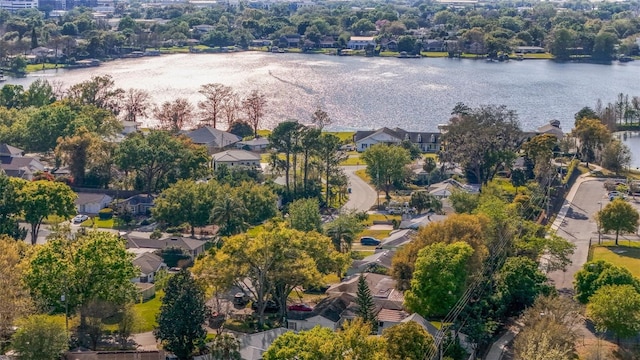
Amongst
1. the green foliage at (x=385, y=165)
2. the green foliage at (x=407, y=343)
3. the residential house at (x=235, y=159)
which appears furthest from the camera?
the residential house at (x=235, y=159)

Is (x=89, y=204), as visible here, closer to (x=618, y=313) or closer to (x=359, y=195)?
(x=359, y=195)

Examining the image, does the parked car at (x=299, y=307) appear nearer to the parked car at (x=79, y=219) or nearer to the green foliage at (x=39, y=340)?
the green foliage at (x=39, y=340)

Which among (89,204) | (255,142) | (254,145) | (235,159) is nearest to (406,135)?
(255,142)

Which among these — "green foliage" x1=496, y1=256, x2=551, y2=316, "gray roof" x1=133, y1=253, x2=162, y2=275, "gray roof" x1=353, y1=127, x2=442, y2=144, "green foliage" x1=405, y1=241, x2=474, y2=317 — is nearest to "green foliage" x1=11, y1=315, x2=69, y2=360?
"gray roof" x1=133, y1=253, x2=162, y2=275

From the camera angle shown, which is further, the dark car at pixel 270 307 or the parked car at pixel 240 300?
the parked car at pixel 240 300

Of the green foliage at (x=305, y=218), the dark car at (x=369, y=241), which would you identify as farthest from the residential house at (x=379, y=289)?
the dark car at (x=369, y=241)

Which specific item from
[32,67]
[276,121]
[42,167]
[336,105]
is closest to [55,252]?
[42,167]

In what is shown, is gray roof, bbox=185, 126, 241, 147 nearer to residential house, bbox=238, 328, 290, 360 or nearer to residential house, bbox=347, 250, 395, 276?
residential house, bbox=347, 250, 395, 276
